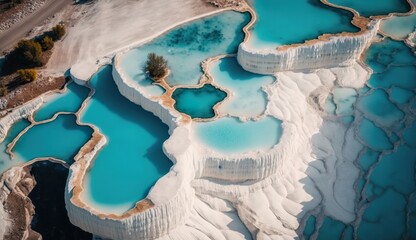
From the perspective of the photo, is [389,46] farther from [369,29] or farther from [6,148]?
[6,148]

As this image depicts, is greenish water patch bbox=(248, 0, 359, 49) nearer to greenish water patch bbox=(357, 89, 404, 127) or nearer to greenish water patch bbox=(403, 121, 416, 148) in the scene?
greenish water patch bbox=(357, 89, 404, 127)

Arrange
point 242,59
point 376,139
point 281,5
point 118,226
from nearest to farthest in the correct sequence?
point 118,226 < point 376,139 < point 242,59 < point 281,5

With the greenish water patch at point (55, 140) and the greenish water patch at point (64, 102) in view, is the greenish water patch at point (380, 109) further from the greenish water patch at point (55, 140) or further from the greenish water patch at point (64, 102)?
the greenish water patch at point (64, 102)

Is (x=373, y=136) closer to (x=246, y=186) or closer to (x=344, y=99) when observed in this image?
(x=344, y=99)

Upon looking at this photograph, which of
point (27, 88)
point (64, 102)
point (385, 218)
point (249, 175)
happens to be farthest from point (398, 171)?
point (27, 88)

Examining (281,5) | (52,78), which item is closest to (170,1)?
(281,5)

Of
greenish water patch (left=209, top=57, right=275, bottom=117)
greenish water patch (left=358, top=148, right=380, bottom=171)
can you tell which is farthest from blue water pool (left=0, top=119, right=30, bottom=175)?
greenish water patch (left=358, top=148, right=380, bottom=171)

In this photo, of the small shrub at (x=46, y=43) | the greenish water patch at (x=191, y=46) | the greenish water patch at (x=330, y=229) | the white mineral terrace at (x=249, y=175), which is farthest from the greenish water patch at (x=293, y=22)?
the small shrub at (x=46, y=43)
